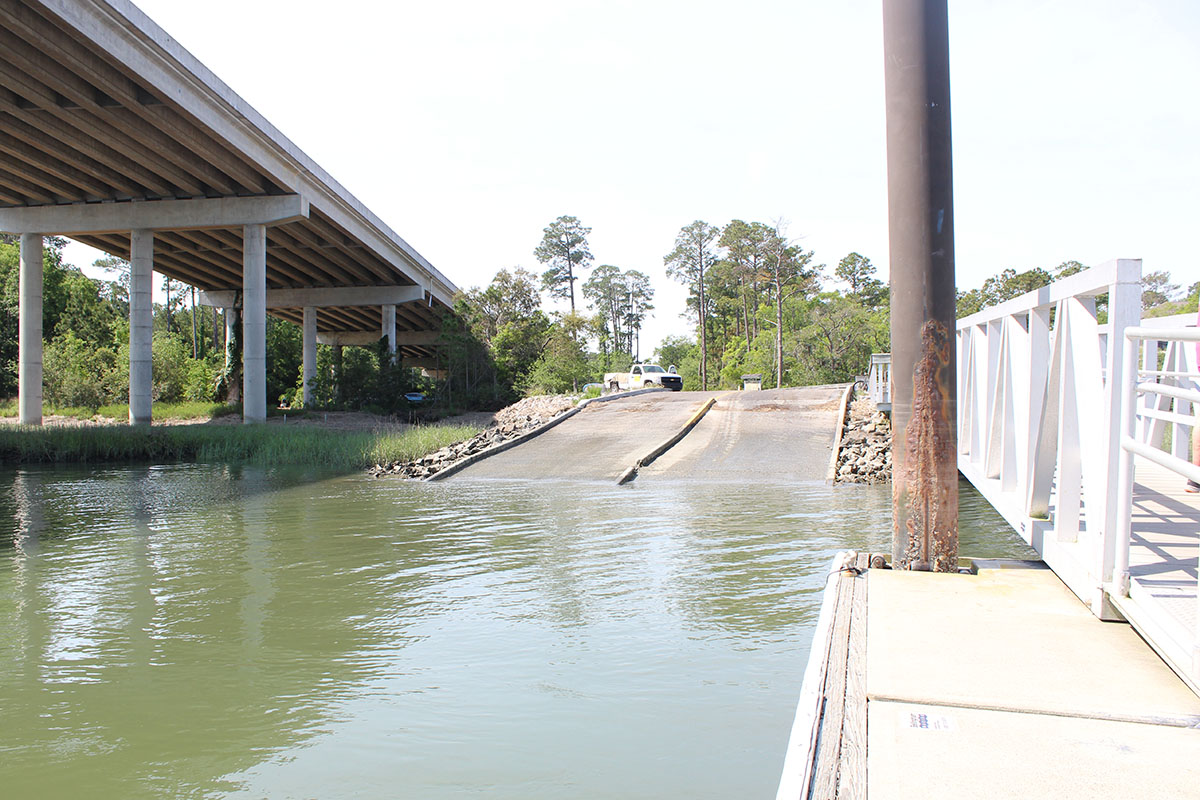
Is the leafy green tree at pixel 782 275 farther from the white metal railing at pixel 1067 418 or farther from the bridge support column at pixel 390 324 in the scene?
the white metal railing at pixel 1067 418

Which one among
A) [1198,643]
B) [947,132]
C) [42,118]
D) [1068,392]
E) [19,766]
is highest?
[42,118]

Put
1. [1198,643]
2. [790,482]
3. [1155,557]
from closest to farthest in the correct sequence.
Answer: [1198,643]
[1155,557]
[790,482]

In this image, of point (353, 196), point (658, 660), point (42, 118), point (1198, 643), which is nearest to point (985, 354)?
point (658, 660)

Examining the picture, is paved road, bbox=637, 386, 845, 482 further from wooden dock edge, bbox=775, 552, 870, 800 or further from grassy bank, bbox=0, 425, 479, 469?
wooden dock edge, bbox=775, 552, 870, 800

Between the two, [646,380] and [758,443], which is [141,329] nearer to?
[646,380]

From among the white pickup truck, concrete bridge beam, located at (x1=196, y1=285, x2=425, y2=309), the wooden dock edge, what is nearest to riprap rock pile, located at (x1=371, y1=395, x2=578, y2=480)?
the wooden dock edge

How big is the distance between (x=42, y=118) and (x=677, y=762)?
93.4 ft

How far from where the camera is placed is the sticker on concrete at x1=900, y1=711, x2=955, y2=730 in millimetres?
3254

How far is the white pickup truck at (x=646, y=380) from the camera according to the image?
44.1 metres

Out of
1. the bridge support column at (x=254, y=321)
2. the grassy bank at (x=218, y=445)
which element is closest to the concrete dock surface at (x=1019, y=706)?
the grassy bank at (x=218, y=445)

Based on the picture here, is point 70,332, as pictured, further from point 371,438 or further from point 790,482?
point 790,482

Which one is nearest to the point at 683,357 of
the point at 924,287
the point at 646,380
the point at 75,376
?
the point at 646,380

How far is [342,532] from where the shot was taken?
1136cm

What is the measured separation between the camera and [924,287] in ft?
18.8
